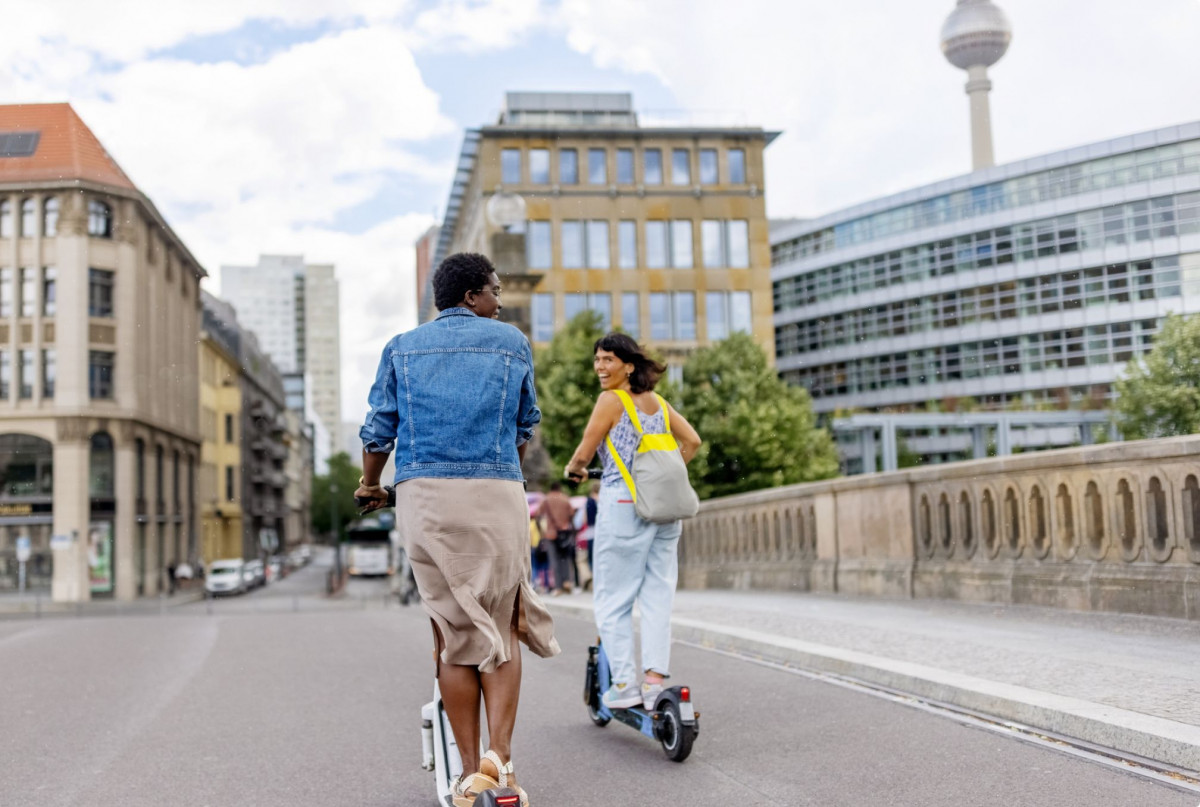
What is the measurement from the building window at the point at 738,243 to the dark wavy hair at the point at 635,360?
61.6 m

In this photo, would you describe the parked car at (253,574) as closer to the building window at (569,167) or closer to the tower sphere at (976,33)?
the building window at (569,167)

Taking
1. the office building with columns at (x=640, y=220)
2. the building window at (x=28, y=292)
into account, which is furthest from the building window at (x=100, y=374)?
the office building with columns at (x=640, y=220)

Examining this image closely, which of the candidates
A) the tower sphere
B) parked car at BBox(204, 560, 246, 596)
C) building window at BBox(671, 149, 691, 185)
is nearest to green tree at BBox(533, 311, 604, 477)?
parked car at BBox(204, 560, 246, 596)

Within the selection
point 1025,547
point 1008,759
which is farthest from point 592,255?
point 1008,759

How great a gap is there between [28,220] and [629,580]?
51.6 meters

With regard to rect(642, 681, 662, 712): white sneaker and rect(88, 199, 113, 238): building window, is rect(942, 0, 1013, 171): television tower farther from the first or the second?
rect(642, 681, 662, 712): white sneaker

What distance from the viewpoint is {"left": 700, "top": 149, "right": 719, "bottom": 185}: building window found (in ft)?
221

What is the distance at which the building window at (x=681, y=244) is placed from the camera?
66688 millimetres

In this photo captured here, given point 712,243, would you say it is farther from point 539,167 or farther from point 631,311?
point 539,167

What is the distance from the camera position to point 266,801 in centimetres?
479

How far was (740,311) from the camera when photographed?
6650 centimetres

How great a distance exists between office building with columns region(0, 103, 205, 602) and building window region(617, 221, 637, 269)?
22.9 m

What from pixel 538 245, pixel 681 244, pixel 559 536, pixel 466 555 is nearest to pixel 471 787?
pixel 466 555

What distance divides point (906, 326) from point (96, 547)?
41399mm
